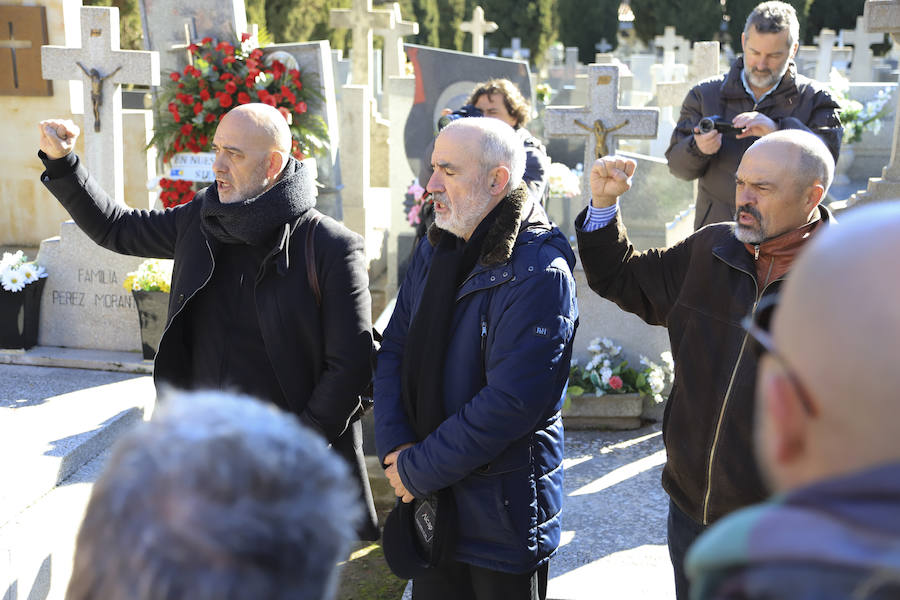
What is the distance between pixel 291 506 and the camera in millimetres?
955

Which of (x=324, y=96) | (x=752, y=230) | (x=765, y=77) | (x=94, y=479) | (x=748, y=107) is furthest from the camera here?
(x=324, y=96)

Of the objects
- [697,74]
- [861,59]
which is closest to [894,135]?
[697,74]

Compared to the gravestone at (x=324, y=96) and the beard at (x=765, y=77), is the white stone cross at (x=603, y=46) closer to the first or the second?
the gravestone at (x=324, y=96)

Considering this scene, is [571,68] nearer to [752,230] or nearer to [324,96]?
[324,96]

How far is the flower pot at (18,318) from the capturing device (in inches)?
203

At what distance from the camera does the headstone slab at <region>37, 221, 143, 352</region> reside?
533 centimetres

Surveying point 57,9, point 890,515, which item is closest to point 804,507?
point 890,515

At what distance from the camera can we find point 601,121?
5125mm

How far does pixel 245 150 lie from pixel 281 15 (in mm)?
16618

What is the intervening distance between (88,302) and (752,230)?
407cm

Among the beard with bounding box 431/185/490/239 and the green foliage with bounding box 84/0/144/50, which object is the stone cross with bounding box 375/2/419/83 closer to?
the green foliage with bounding box 84/0/144/50

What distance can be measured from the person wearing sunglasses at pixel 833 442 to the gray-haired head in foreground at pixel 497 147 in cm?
181

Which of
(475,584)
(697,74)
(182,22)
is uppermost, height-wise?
(182,22)

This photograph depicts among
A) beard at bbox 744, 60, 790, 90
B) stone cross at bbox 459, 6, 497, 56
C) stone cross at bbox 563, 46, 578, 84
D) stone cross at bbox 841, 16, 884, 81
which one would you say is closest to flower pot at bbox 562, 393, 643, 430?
beard at bbox 744, 60, 790, 90
